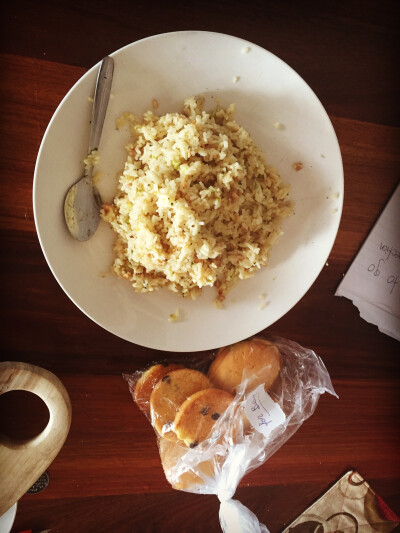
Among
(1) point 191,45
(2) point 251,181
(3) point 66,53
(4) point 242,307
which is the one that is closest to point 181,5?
(1) point 191,45

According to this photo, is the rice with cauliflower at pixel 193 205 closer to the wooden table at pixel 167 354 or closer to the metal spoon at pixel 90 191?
the metal spoon at pixel 90 191

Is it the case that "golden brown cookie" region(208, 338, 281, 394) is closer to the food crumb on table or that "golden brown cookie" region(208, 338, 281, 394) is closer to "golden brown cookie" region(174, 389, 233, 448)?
"golden brown cookie" region(174, 389, 233, 448)

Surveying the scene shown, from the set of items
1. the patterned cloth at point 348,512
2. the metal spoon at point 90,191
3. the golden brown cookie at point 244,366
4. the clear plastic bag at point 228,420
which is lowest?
the patterned cloth at point 348,512

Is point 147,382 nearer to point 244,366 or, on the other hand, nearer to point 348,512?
A: point 244,366

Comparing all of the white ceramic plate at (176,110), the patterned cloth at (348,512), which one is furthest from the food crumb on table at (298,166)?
the patterned cloth at (348,512)

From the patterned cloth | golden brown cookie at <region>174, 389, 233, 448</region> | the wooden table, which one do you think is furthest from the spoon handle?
the patterned cloth
